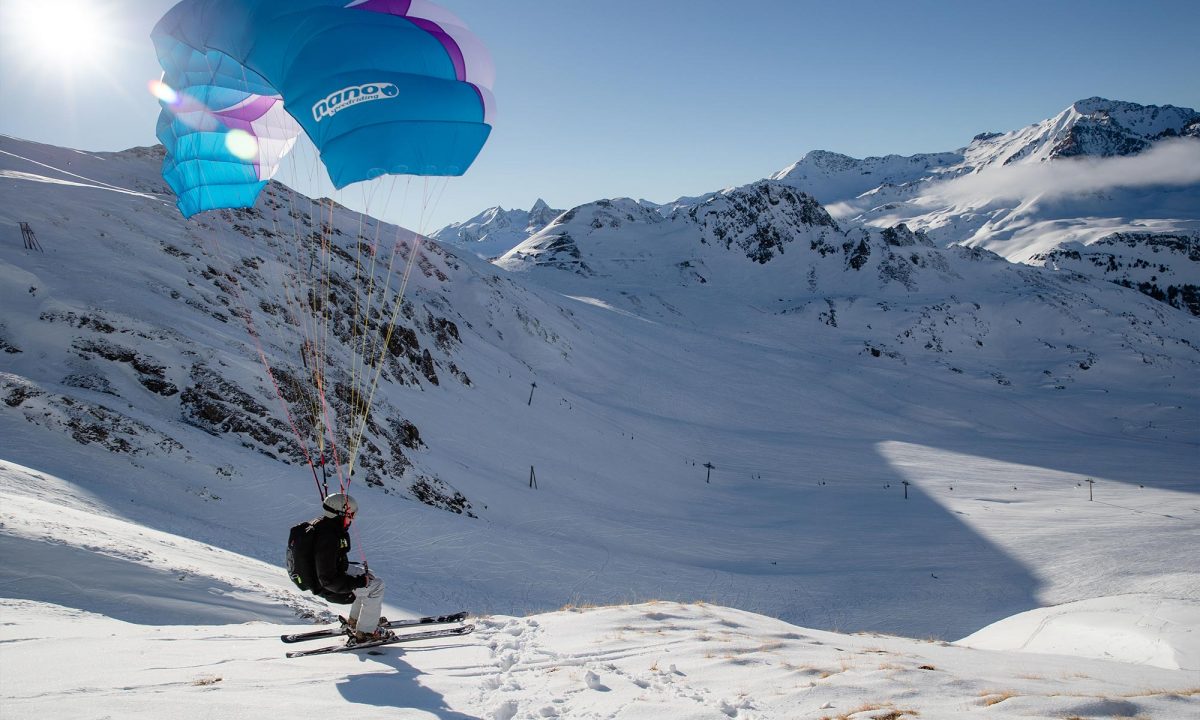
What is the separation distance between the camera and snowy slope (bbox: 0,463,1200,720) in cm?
461

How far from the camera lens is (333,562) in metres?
6.76

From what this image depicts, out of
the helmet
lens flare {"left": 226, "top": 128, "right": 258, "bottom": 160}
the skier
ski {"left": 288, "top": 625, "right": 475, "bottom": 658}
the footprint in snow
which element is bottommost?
ski {"left": 288, "top": 625, "right": 475, "bottom": 658}

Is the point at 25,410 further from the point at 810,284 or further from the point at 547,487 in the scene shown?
the point at 810,284

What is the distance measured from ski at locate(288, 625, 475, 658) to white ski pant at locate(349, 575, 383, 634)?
0.16 m

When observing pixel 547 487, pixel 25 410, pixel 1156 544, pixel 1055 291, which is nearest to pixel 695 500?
pixel 547 487

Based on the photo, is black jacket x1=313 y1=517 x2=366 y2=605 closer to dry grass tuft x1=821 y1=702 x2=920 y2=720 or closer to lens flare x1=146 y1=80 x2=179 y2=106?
dry grass tuft x1=821 y1=702 x2=920 y2=720

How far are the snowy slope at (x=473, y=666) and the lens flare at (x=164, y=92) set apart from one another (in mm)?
6662

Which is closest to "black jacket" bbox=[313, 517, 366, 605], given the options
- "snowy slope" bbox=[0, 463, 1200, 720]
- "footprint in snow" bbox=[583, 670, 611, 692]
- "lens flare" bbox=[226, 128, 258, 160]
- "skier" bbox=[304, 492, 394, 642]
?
"skier" bbox=[304, 492, 394, 642]

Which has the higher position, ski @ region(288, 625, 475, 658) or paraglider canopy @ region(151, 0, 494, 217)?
paraglider canopy @ region(151, 0, 494, 217)

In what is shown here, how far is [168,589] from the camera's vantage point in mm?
7926

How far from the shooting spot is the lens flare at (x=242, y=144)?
36.5ft

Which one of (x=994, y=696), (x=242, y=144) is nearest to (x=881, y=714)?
(x=994, y=696)

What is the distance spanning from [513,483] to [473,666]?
63.0ft

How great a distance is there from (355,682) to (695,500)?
26947 millimetres
